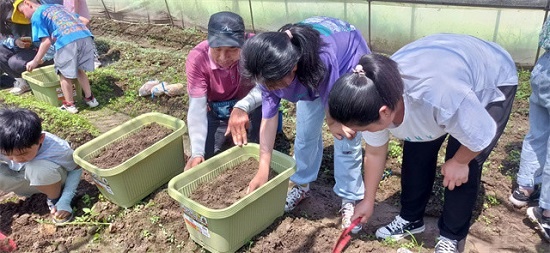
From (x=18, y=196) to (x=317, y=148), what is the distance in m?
2.02

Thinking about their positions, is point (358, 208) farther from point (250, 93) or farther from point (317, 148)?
point (250, 93)

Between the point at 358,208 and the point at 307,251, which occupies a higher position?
the point at 358,208

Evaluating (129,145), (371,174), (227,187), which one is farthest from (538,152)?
(129,145)

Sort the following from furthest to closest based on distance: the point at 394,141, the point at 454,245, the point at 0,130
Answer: the point at 394,141 < the point at 0,130 < the point at 454,245

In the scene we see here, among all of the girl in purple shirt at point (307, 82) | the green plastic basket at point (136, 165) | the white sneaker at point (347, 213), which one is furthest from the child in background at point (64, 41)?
the white sneaker at point (347, 213)

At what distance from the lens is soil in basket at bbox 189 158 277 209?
2.40 m

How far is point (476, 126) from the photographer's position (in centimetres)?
164

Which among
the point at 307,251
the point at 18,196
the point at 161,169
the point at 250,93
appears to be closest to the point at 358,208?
the point at 307,251

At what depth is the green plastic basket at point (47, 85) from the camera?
14.2 ft

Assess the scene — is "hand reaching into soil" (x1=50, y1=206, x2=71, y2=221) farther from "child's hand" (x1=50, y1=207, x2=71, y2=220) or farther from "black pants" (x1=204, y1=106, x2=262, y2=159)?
"black pants" (x1=204, y1=106, x2=262, y2=159)

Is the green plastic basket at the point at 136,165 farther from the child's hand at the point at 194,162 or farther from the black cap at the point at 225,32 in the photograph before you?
the black cap at the point at 225,32

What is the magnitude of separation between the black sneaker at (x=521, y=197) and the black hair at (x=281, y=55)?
1634 mm

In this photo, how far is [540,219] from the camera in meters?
2.56

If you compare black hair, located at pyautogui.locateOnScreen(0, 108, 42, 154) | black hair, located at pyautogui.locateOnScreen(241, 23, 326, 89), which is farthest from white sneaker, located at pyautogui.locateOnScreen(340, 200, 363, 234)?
black hair, located at pyautogui.locateOnScreen(0, 108, 42, 154)
